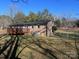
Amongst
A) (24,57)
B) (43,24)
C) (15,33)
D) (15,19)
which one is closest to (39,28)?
(43,24)

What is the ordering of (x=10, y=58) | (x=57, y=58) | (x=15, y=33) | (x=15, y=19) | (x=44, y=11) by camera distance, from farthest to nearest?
(x=44, y=11) < (x=15, y=19) < (x=15, y=33) < (x=57, y=58) < (x=10, y=58)

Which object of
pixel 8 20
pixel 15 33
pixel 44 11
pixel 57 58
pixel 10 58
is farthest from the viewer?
pixel 44 11

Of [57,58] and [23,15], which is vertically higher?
[23,15]

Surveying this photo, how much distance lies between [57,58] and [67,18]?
244ft

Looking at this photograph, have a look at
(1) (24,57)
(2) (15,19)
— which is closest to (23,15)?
(2) (15,19)

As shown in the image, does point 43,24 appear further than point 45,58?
Yes

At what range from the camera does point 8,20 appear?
74.4 metres

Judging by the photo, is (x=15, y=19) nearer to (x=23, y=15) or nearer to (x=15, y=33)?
(x=23, y=15)

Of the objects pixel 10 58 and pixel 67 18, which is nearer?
pixel 10 58

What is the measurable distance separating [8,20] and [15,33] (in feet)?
154

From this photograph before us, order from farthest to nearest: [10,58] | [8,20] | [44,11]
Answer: [44,11] < [8,20] < [10,58]

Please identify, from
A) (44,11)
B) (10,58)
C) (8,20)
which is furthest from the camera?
(44,11)

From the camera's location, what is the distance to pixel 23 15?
6981 cm

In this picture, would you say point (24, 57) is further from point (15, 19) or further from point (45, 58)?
point (15, 19)
